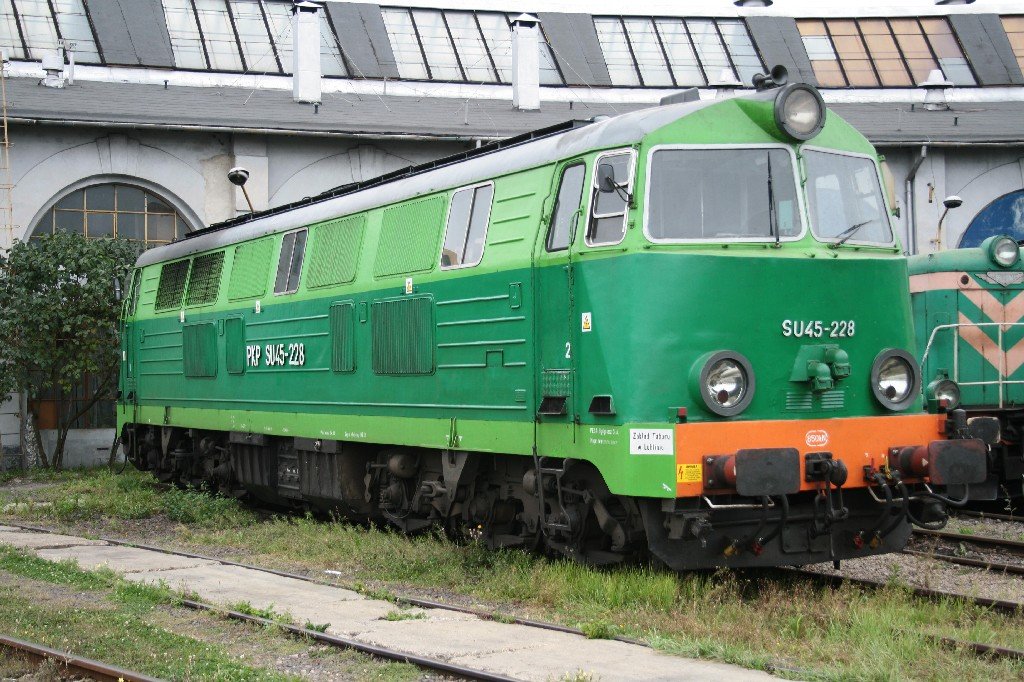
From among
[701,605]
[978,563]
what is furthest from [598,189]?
[978,563]

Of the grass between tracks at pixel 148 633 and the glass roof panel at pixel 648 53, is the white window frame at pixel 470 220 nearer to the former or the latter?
the grass between tracks at pixel 148 633

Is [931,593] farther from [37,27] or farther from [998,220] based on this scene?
[37,27]

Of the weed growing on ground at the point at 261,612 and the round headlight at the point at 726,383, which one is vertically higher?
the round headlight at the point at 726,383

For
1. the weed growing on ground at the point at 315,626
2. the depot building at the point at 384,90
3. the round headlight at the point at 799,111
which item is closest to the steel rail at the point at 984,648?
the round headlight at the point at 799,111

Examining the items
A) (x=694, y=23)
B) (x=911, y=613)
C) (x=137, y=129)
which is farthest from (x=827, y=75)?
(x=911, y=613)

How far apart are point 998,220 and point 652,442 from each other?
19902 mm

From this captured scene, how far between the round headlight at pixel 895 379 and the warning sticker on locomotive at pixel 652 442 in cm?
185

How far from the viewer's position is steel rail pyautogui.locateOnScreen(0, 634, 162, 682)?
280 inches

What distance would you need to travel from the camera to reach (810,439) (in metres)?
8.85

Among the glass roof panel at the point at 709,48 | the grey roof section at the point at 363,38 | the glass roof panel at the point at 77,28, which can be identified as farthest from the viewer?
the glass roof panel at the point at 709,48

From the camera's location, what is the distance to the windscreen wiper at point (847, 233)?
30.6ft

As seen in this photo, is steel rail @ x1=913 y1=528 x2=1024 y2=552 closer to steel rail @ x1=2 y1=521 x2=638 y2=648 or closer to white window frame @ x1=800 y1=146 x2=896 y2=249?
white window frame @ x1=800 y1=146 x2=896 y2=249

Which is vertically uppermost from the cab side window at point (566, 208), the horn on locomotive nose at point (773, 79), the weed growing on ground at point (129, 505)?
the horn on locomotive nose at point (773, 79)

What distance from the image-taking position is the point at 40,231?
2336 cm
